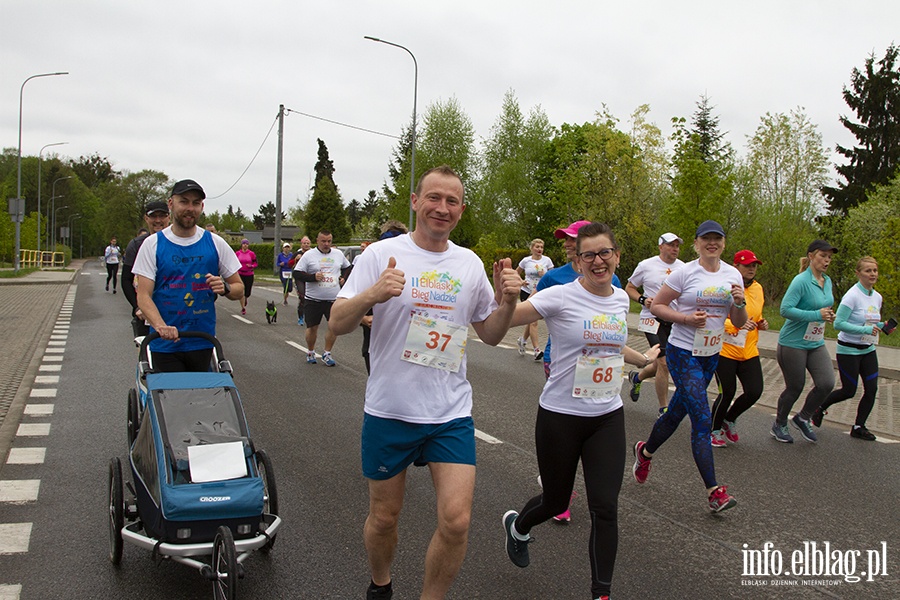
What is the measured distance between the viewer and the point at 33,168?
112 m

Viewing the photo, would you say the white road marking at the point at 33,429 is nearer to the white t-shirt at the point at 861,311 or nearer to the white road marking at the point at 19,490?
the white road marking at the point at 19,490

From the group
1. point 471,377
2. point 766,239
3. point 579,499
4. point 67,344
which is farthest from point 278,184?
point 579,499

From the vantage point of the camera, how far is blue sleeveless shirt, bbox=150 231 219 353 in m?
5.20

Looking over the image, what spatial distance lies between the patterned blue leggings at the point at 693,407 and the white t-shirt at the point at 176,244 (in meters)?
3.18

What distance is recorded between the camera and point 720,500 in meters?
5.39

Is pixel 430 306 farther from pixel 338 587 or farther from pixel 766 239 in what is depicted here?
pixel 766 239

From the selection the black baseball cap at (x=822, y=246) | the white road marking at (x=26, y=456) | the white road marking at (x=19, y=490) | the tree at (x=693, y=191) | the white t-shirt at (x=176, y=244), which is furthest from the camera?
the tree at (x=693, y=191)

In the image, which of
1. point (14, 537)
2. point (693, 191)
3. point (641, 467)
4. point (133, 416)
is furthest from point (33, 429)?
point (693, 191)

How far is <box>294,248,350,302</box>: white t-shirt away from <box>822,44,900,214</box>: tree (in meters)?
44.0

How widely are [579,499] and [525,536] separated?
1536 millimetres

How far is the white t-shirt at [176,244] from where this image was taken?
16.9 feet

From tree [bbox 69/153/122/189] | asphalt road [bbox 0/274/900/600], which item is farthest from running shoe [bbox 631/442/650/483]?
tree [bbox 69/153/122/189]

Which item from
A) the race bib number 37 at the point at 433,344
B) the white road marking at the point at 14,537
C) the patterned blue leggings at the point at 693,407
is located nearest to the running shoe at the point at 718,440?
the patterned blue leggings at the point at 693,407

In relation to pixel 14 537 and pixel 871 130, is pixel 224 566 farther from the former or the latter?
pixel 871 130
